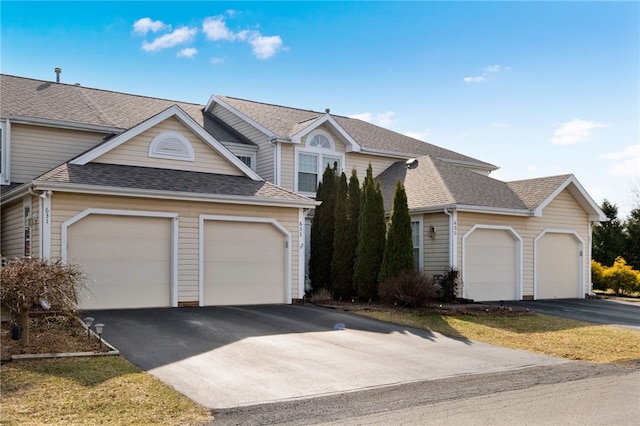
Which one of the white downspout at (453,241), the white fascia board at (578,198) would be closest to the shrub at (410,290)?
the white downspout at (453,241)

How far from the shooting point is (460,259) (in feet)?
64.8

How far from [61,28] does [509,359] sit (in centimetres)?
1262

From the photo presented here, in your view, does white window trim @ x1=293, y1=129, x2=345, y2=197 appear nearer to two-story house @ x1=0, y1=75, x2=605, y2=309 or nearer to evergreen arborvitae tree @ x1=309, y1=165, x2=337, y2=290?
two-story house @ x1=0, y1=75, x2=605, y2=309

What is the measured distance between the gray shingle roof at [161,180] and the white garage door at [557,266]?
9.84 meters

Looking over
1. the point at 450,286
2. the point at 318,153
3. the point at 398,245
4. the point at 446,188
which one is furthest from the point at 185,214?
the point at 446,188

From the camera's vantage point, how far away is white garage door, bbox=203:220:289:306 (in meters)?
16.5

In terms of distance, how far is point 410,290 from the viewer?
55.6 feet

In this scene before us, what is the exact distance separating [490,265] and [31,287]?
1511 centimetres

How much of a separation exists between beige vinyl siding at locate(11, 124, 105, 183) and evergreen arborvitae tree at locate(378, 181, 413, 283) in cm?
1026

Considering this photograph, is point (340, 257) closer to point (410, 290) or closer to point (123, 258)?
point (410, 290)

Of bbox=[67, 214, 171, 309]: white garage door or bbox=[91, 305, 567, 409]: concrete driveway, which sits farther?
bbox=[67, 214, 171, 309]: white garage door

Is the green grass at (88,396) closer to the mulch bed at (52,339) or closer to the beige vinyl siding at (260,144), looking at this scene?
the mulch bed at (52,339)

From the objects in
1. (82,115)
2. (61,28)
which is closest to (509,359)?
(61,28)

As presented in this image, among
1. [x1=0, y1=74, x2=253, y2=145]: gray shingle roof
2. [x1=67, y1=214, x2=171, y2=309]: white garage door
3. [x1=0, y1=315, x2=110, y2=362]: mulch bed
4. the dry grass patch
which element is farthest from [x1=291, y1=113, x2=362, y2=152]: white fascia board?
[x1=0, y1=315, x2=110, y2=362]: mulch bed
